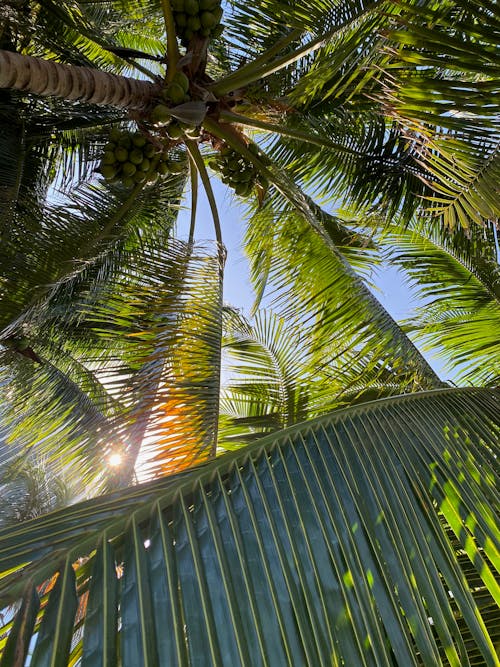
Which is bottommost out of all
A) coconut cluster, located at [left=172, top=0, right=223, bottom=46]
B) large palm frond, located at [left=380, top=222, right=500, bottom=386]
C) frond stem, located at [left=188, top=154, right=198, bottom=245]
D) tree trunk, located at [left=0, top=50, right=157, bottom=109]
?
large palm frond, located at [left=380, top=222, right=500, bottom=386]

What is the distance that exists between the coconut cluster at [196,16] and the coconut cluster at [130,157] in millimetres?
717

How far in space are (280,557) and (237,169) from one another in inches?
146

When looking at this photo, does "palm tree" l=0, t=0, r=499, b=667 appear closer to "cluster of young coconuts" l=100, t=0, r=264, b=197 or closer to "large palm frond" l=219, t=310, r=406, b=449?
"cluster of young coconuts" l=100, t=0, r=264, b=197

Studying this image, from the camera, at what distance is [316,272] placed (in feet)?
13.8

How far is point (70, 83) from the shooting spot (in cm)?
311

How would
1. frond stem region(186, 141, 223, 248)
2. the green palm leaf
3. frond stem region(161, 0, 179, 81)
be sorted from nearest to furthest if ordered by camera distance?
1. the green palm leaf
2. frond stem region(161, 0, 179, 81)
3. frond stem region(186, 141, 223, 248)

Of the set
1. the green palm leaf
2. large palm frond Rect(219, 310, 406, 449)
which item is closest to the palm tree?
the green palm leaf

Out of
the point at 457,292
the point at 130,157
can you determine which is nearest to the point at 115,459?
the point at 130,157

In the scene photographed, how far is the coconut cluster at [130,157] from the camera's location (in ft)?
12.5

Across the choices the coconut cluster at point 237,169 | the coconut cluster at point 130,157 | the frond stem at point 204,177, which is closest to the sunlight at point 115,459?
the frond stem at point 204,177

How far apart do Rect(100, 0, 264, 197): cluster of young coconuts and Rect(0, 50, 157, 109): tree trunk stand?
5.9 inches

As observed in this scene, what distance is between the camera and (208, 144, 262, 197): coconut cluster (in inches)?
169

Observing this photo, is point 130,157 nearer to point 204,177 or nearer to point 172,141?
point 172,141

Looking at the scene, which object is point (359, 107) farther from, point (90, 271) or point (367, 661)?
point (367, 661)
